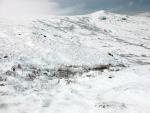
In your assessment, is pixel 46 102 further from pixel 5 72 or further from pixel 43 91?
pixel 5 72

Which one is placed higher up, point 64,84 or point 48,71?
point 48,71

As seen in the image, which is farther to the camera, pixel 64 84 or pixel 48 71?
pixel 48 71

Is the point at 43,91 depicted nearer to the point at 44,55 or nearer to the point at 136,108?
the point at 136,108

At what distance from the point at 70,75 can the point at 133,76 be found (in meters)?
4.27

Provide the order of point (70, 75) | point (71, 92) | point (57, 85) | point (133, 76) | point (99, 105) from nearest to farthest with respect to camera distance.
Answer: point (99, 105) → point (71, 92) → point (57, 85) → point (133, 76) → point (70, 75)

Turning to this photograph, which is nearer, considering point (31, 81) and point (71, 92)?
point (71, 92)

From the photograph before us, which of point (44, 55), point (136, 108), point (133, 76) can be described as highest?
point (44, 55)

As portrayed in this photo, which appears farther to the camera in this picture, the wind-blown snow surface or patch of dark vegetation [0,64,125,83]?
patch of dark vegetation [0,64,125,83]

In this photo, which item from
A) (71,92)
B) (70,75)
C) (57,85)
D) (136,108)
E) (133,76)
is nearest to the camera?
(136,108)

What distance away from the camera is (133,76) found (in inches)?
564

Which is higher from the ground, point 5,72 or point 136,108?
point 5,72

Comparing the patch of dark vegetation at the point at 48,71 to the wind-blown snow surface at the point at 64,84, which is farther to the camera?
the patch of dark vegetation at the point at 48,71

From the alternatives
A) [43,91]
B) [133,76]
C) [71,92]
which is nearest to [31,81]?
[43,91]

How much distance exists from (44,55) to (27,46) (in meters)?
3.06
